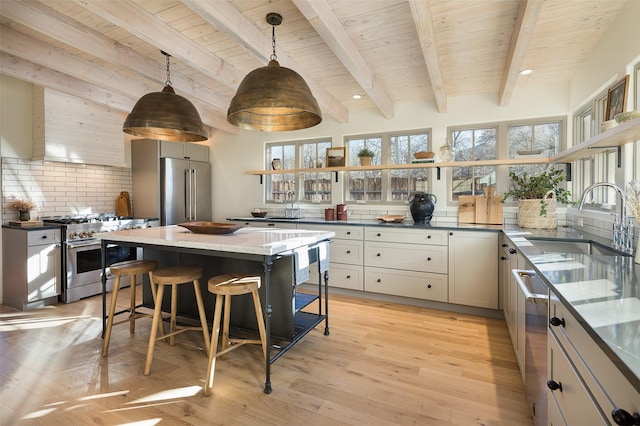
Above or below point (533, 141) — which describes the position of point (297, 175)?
below

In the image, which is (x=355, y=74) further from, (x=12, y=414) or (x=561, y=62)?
(x=12, y=414)

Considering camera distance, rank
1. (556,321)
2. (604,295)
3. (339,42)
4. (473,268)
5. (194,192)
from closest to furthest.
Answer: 1. (604,295)
2. (556,321)
3. (339,42)
4. (473,268)
5. (194,192)

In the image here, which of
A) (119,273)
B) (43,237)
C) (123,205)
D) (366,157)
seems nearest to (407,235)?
(366,157)

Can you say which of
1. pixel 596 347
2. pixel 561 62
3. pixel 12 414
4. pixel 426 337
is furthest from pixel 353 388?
pixel 561 62

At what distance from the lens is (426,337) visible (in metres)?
2.82

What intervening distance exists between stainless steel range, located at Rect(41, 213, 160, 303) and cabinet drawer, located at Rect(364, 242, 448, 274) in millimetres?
3146

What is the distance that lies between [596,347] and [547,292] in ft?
1.90

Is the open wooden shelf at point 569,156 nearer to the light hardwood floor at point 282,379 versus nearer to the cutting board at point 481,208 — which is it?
the cutting board at point 481,208

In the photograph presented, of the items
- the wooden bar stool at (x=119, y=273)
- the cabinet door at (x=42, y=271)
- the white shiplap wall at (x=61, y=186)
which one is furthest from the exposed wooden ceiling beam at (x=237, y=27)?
the white shiplap wall at (x=61, y=186)

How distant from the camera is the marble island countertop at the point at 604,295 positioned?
69cm

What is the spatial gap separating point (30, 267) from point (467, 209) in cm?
493

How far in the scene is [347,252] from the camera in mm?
3979

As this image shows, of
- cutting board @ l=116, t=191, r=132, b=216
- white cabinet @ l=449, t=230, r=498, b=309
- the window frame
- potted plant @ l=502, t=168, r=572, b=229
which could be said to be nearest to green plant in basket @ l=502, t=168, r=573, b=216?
potted plant @ l=502, t=168, r=572, b=229

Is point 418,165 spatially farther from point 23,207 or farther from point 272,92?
point 23,207
